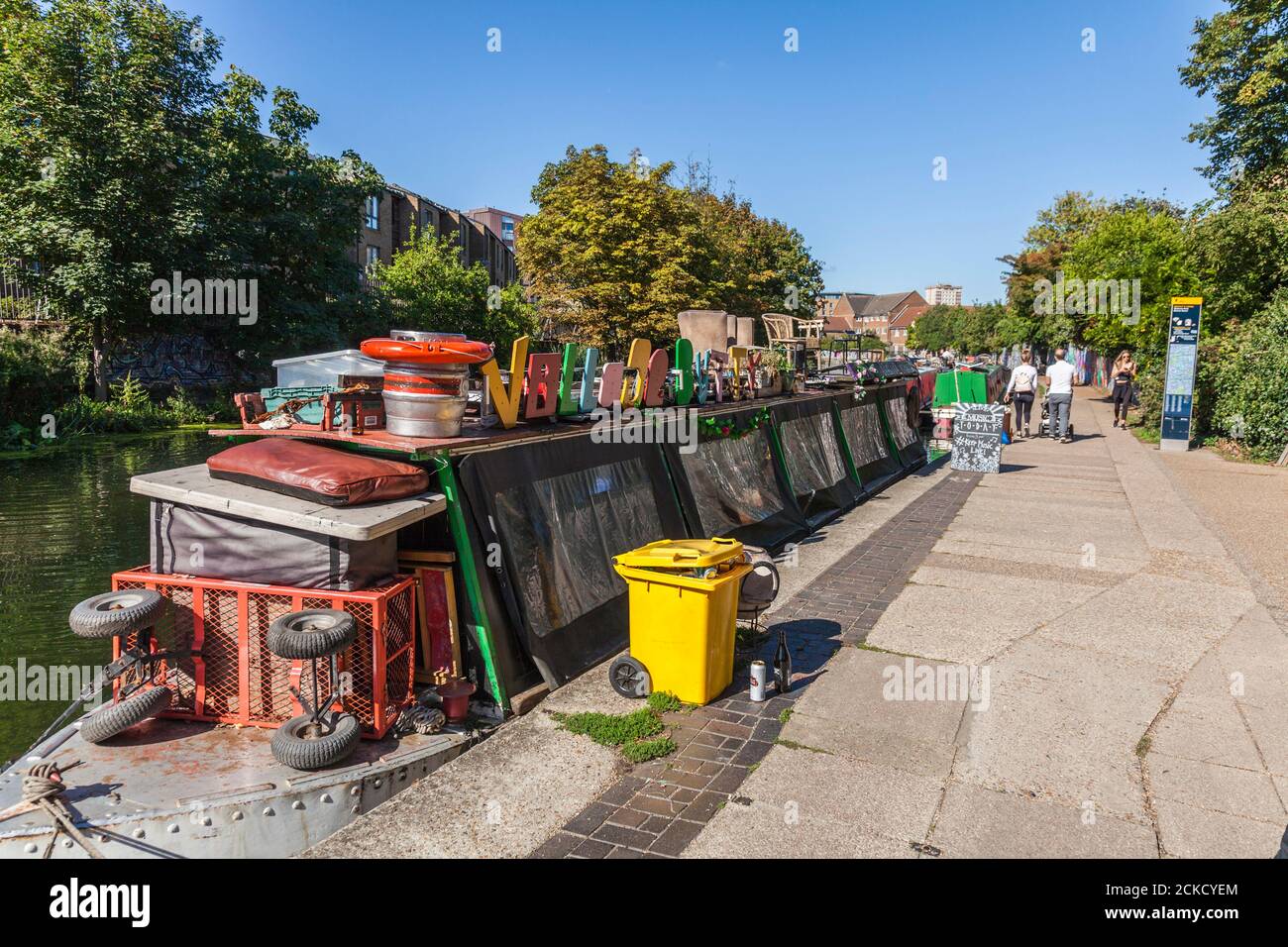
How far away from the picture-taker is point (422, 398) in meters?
6.00

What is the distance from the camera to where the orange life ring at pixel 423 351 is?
589 cm

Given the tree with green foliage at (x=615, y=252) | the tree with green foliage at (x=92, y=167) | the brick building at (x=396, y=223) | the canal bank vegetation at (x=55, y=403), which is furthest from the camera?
the brick building at (x=396, y=223)

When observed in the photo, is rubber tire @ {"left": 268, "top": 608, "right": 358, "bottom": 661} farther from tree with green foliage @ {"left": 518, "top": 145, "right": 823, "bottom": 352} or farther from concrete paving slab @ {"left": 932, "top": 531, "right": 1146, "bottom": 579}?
tree with green foliage @ {"left": 518, "top": 145, "right": 823, "bottom": 352}

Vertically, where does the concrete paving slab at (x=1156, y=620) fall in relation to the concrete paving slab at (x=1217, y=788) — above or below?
above

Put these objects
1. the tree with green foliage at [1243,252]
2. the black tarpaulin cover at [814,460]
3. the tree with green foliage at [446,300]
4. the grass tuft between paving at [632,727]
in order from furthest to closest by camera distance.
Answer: the tree with green foliage at [446,300], the tree with green foliage at [1243,252], the black tarpaulin cover at [814,460], the grass tuft between paving at [632,727]

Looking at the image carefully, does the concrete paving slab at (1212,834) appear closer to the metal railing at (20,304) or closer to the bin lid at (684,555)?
the bin lid at (684,555)

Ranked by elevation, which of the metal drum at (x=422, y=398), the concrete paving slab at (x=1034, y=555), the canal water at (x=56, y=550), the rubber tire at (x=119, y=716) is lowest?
the canal water at (x=56, y=550)

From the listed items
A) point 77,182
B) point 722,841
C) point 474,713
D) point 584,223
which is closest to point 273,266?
point 77,182

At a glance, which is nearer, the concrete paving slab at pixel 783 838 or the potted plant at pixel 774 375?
the concrete paving slab at pixel 783 838

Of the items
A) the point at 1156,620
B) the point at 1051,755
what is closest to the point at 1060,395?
the point at 1156,620

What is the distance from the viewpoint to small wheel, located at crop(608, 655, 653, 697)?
19.5 ft

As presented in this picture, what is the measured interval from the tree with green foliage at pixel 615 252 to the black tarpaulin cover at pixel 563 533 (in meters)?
28.8

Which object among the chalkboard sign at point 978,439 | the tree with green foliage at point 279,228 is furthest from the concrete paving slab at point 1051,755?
the tree with green foliage at point 279,228

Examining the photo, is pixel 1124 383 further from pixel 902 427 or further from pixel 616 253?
pixel 616 253
